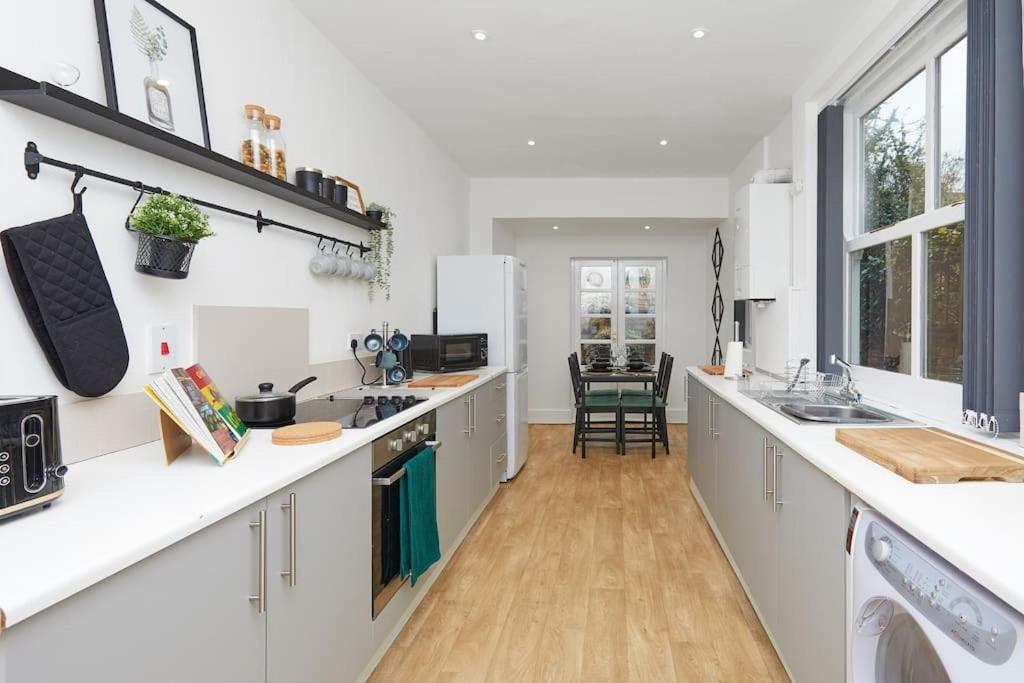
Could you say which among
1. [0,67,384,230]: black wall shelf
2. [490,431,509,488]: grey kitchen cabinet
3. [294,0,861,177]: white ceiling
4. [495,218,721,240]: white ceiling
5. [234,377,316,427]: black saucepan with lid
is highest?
[294,0,861,177]: white ceiling

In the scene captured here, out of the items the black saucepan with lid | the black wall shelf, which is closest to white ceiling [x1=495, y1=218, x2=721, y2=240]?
the black wall shelf

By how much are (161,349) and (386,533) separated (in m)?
0.96

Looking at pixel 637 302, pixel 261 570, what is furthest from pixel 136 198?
pixel 637 302

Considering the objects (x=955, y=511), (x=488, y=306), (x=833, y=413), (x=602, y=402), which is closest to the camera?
(x=955, y=511)

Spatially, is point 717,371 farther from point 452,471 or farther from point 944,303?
point 452,471

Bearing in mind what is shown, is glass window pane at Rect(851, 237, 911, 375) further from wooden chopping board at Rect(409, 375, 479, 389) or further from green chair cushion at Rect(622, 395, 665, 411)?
green chair cushion at Rect(622, 395, 665, 411)

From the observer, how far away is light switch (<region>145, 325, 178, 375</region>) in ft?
5.58

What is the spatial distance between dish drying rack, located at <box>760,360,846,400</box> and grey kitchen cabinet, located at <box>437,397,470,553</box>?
4.93 ft

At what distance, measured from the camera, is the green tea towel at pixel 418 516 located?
7.14 feet

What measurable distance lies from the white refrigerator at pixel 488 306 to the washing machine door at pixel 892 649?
10.7ft

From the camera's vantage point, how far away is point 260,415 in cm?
193

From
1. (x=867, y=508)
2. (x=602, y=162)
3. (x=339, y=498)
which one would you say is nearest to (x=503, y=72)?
(x=602, y=162)

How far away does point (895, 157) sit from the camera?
8.85 feet

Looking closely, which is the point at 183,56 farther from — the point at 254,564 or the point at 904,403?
the point at 904,403
